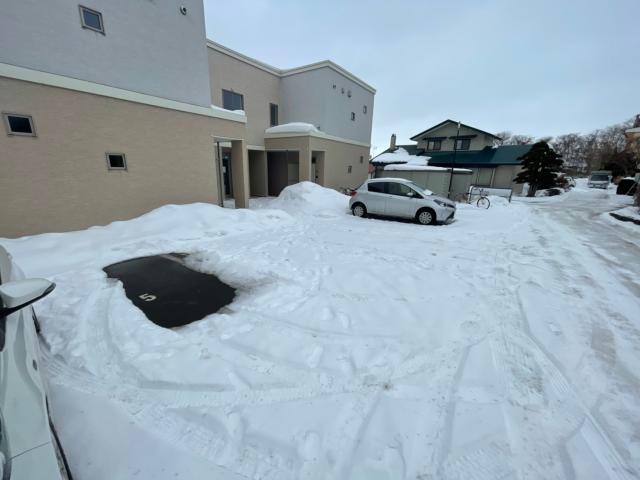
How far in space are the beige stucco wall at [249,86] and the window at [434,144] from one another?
1975 centimetres

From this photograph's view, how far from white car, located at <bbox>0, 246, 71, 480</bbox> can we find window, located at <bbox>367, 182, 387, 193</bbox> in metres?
9.60

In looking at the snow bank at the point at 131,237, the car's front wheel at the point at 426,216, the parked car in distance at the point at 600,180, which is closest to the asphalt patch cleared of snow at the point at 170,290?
the snow bank at the point at 131,237

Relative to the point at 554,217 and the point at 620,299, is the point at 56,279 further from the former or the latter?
the point at 554,217

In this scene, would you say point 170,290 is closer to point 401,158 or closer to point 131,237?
point 131,237

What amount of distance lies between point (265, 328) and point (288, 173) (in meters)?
13.9

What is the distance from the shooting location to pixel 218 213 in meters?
8.45

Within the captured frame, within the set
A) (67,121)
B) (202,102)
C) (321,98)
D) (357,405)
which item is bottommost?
(357,405)

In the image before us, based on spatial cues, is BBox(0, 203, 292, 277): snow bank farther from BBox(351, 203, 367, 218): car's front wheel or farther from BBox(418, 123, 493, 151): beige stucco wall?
BBox(418, 123, 493, 151): beige stucco wall

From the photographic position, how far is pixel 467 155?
2781cm

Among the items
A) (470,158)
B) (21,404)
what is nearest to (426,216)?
(21,404)

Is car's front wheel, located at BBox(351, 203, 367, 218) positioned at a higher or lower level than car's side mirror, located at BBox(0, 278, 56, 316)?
lower

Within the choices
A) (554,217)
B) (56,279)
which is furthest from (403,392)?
(554,217)

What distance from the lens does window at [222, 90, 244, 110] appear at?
13766mm

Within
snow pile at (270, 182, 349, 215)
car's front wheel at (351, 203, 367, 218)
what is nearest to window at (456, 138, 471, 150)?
snow pile at (270, 182, 349, 215)
